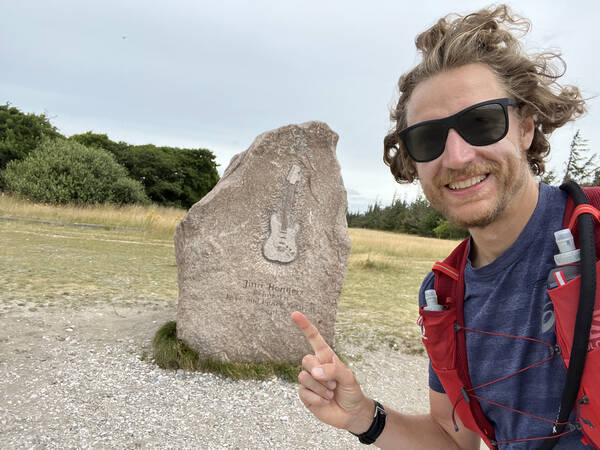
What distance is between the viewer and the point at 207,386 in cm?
400

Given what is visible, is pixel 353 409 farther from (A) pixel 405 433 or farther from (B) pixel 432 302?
(B) pixel 432 302

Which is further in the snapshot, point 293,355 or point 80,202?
point 80,202

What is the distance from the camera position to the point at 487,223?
4.98 ft

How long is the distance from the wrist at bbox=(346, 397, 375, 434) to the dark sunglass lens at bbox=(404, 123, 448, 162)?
100 centimetres

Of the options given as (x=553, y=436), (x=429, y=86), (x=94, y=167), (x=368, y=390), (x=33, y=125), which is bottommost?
(x=368, y=390)

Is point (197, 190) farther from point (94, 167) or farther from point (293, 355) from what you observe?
point (293, 355)

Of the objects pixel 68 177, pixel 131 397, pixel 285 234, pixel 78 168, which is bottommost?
pixel 131 397

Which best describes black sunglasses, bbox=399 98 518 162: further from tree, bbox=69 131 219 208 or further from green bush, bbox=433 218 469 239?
green bush, bbox=433 218 469 239

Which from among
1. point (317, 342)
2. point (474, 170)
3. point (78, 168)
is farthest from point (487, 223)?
point (78, 168)

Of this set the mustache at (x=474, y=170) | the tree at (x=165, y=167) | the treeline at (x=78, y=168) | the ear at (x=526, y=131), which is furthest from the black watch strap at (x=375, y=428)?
the tree at (x=165, y=167)

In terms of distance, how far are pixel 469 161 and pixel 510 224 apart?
0.27 metres

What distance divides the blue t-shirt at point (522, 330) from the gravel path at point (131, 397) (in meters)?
2.26

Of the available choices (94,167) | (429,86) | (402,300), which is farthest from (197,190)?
(429,86)

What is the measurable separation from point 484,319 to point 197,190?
35821mm
